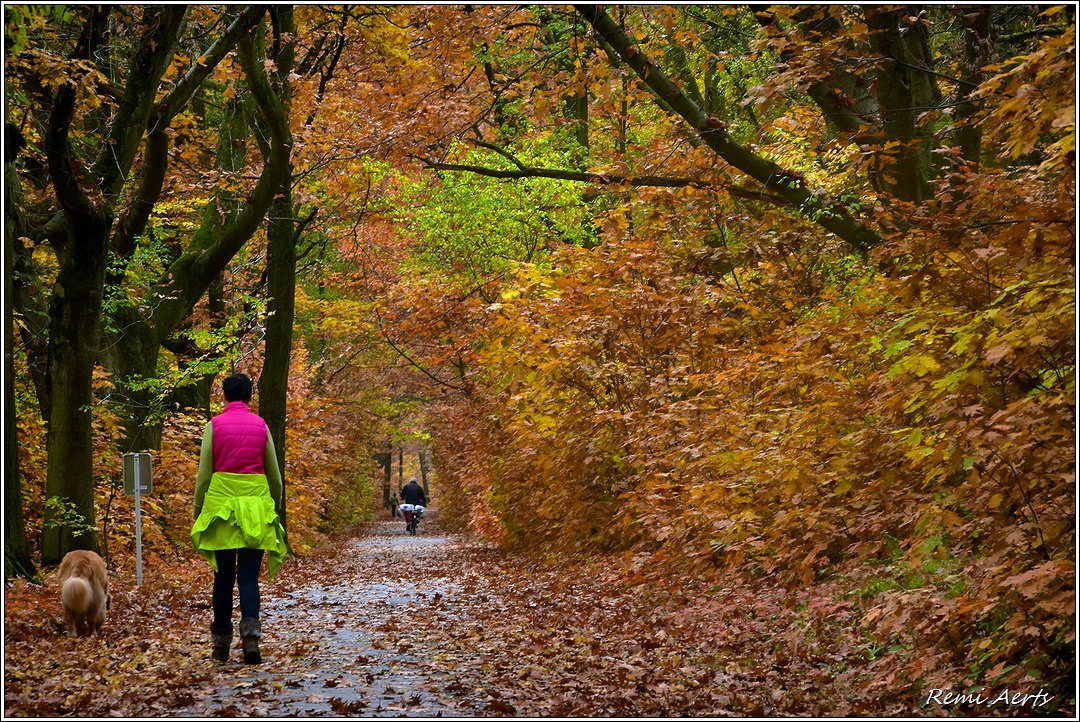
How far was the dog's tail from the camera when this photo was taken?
904 centimetres

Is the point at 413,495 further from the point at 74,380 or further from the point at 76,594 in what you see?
the point at 76,594

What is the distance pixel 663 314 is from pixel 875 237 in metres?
3.80

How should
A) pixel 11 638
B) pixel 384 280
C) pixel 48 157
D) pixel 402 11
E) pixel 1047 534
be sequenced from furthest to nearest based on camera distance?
pixel 384 280 → pixel 402 11 → pixel 48 157 → pixel 11 638 → pixel 1047 534

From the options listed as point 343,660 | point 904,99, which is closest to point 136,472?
point 343,660

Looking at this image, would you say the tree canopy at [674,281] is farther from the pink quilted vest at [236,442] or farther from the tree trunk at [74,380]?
the pink quilted vest at [236,442]

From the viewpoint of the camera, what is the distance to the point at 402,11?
14.0 m

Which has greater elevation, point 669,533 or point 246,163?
point 246,163

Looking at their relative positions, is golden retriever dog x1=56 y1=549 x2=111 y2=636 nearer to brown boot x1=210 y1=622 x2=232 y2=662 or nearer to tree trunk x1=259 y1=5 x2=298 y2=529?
brown boot x1=210 y1=622 x2=232 y2=662

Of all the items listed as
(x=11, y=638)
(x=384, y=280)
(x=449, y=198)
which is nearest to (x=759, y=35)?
(x=11, y=638)

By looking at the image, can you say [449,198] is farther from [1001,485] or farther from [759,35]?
[1001,485]

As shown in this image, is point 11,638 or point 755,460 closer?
point 11,638

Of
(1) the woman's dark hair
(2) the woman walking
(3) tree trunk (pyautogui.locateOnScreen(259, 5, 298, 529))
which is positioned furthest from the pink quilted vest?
(3) tree trunk (pyautogui.locateOnScreen(259, 5, 298, 529))

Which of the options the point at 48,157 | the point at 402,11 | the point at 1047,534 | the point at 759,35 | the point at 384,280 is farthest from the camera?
the point at 384,280

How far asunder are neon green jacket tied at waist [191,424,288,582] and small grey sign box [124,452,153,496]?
19.9 feet
